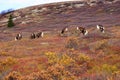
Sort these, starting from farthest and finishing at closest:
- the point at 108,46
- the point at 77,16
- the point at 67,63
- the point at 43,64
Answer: the point at 77,16
the point at 108,46
the point at 43,64
the point at 67,63

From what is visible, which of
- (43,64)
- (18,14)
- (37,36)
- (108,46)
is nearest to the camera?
(43,64)

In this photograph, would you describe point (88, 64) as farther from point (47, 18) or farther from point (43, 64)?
point (47, 18)

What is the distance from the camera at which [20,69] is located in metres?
20.1

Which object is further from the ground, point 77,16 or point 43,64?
point 43,64

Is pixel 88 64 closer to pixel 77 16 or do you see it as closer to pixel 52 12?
pixel 77 16

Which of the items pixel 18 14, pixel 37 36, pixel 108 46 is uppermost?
pixel 108 46

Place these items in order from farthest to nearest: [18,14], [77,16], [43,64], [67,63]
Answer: [18,14], [77,16], [43,64], [67,63]

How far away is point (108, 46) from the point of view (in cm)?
2514

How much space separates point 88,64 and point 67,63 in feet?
4.74

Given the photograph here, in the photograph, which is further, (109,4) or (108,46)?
(109,4)

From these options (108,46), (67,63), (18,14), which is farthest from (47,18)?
(67,63)

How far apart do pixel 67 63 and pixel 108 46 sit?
6492mm

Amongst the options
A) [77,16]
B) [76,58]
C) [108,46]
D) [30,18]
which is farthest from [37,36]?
[30,18]

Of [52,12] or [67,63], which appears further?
[52,12]
